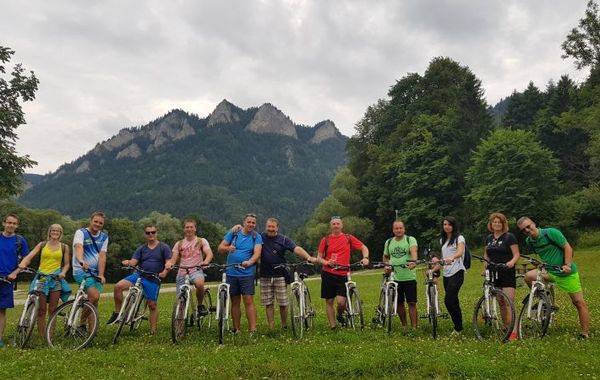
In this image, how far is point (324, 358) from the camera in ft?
27.0

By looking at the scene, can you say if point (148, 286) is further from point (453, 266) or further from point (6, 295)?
point (453, 266)

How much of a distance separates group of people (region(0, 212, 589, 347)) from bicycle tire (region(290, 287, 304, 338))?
0.55 meters

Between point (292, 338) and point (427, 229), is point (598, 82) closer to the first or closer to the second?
point (427, 229)

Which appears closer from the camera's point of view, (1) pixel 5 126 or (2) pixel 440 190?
(1) pixel 5 126

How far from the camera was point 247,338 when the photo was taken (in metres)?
10.2

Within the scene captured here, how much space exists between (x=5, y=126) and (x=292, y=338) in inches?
844

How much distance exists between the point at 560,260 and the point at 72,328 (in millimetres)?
10027

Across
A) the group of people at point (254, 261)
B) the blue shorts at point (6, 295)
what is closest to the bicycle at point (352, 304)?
the group of people at point (254, 261)

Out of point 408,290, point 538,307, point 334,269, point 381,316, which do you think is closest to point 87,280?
point 334,269

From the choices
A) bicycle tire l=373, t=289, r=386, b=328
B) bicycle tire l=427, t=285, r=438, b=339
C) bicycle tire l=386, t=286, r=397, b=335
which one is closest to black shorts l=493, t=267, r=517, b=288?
bicycle tire l=427, t=285, r=438, b=339

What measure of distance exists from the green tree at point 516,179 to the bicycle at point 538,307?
1546 inches

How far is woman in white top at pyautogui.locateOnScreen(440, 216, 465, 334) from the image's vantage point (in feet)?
32.3

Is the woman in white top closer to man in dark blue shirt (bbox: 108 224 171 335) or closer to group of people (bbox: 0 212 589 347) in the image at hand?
group of people (bbox: 0 212 589 347)

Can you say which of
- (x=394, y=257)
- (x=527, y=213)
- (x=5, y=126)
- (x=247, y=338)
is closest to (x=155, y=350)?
(x=247, y=338)
